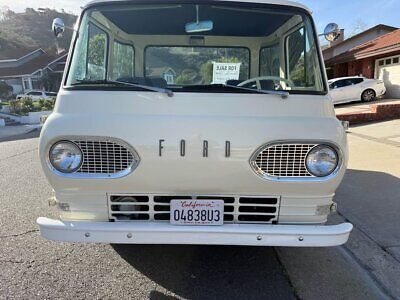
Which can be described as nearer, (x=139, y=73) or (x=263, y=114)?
(x=263, y=114)

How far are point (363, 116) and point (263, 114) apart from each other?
39.0ft

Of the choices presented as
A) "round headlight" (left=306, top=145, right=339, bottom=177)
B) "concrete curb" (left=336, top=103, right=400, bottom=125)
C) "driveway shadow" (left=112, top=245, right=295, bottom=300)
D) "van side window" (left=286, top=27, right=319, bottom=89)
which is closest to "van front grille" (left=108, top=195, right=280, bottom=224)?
"round headlight" (left=306, top=145, right=339, bottom=177)

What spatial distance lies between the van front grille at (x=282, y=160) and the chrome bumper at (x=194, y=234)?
40cm

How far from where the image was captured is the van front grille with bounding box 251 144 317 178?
8.88 ft

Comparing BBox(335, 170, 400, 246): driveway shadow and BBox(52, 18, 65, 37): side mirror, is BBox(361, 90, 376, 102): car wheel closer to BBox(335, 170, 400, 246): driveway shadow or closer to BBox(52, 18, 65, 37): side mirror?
BBox(335, 170, 400, 246): driveway shadow

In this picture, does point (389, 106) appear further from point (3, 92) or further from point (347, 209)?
point (3, 92)

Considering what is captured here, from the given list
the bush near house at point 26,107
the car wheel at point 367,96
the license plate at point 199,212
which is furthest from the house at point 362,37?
the license plate at point 199,212

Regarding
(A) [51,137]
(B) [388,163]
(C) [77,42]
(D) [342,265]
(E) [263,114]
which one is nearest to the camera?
(A) [51,137]

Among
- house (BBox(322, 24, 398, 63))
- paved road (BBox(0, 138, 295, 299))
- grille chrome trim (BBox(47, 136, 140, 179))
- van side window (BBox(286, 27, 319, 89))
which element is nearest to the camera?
grille chrome trim (BBox(47, 136, 140, 179))

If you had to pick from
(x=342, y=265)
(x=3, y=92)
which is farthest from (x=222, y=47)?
(x=3, y=92)

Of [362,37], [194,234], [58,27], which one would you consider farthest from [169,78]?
[362,37]

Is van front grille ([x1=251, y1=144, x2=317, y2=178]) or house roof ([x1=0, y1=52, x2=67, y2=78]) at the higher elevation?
house roof ([x1=0, y1=52, x2=67, y2=78])

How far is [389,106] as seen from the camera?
44.0ft

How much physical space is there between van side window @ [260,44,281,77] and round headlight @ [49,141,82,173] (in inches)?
91.8
